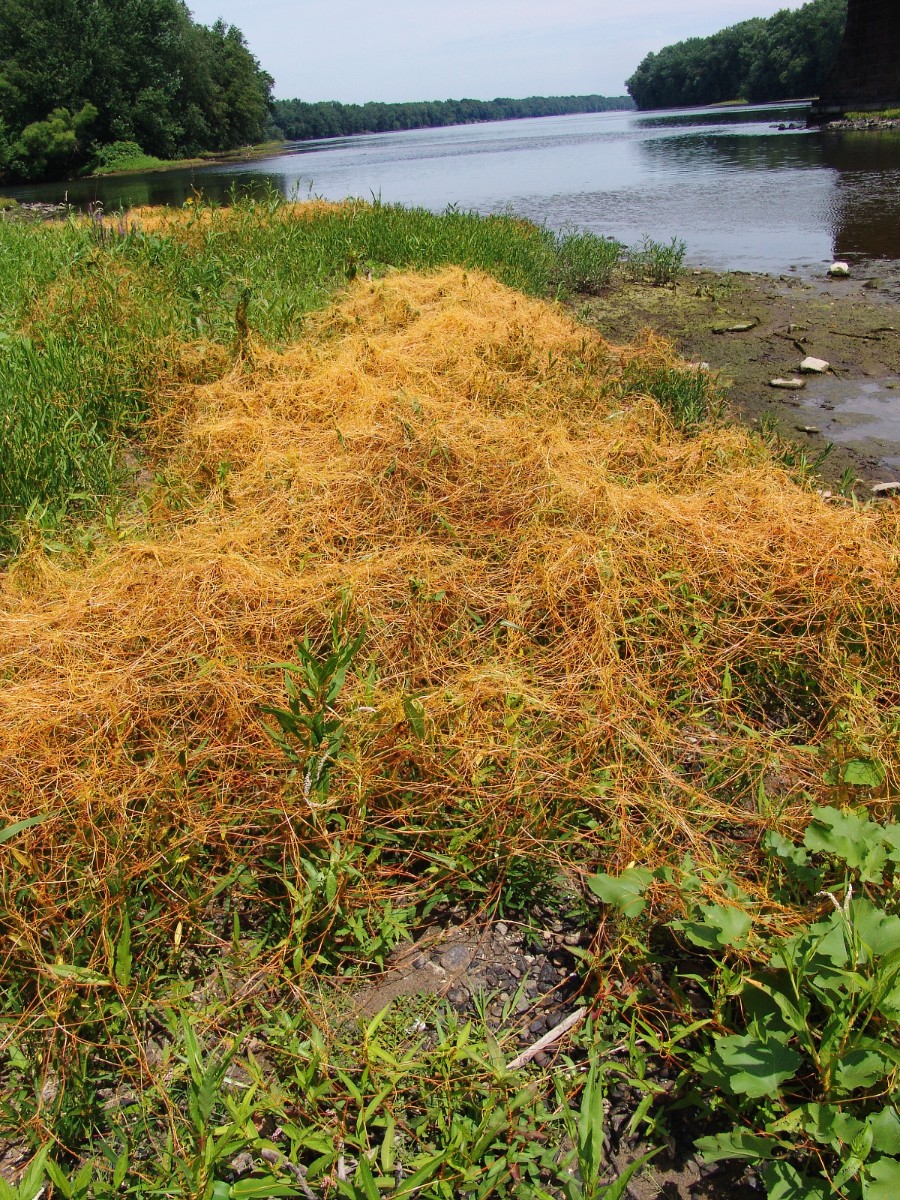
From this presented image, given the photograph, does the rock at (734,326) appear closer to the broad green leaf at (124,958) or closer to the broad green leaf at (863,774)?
the broad green leaf at (863,774)

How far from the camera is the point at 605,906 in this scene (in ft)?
5.96

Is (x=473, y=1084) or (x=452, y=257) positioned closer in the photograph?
(x=473, y=1084)

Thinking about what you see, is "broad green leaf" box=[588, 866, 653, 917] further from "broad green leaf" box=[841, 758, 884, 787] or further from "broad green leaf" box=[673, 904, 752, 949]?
"broad green leaf" box=[841, 758, 884, 787]

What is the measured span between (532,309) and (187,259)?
3209mm

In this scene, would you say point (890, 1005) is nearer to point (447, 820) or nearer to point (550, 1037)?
point (550, 1037)

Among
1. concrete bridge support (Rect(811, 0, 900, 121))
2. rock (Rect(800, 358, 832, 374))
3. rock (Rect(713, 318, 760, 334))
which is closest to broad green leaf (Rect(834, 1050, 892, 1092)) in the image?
rock (Rect(800, 358, 832, 374))

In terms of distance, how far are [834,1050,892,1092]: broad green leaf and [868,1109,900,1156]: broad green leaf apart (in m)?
0.05

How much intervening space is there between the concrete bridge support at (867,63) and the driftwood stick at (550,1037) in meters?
44.0

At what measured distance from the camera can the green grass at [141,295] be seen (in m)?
3.74

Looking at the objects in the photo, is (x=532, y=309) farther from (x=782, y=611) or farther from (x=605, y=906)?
(x=605, y=906)

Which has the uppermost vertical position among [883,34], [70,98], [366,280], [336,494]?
[70,98]

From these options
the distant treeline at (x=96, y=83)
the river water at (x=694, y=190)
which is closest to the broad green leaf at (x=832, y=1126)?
the river water at (x=694, y=190)

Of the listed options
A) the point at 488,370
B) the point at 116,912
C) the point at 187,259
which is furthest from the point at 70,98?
the point at 116,912

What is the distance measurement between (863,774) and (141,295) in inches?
228
